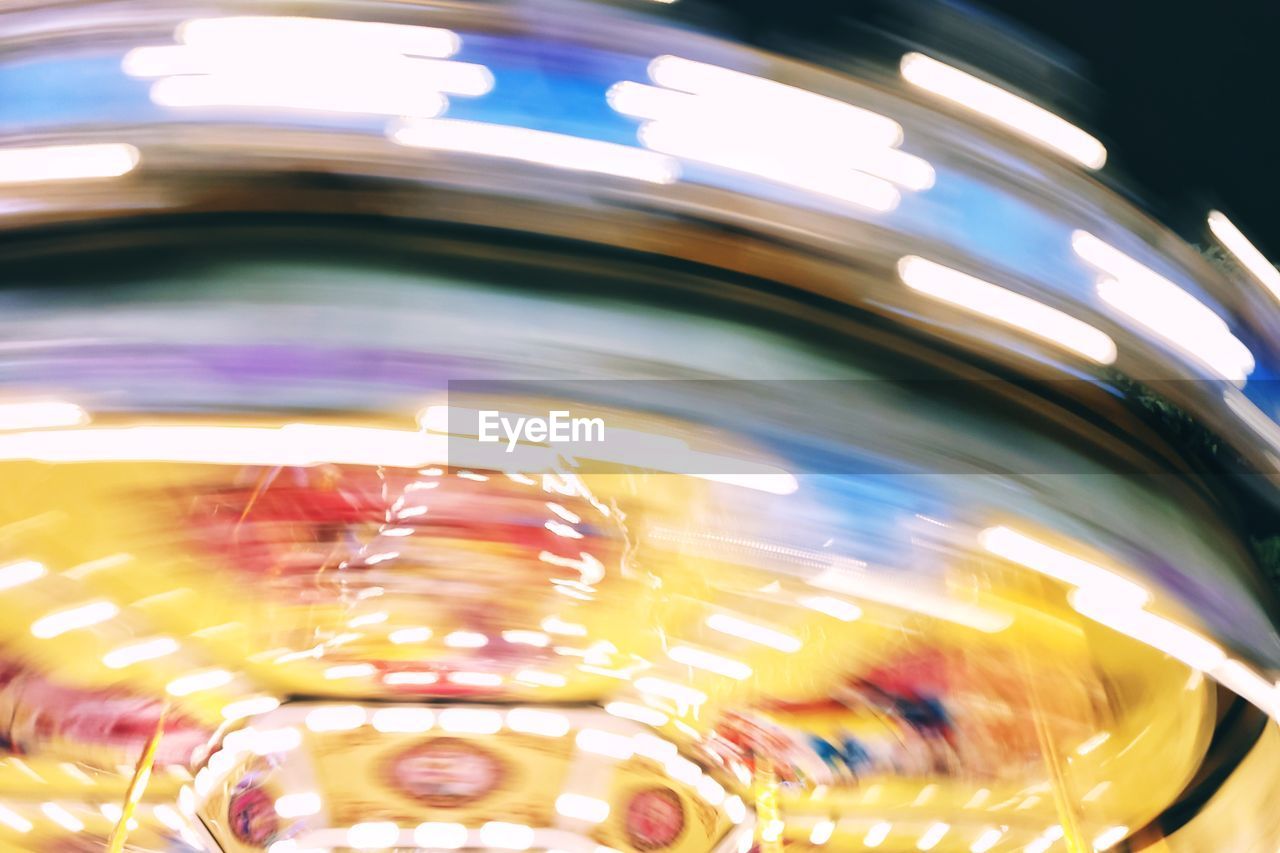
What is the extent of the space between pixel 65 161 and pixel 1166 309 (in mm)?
3901

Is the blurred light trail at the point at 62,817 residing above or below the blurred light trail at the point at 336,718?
below

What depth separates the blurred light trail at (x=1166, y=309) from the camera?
3.10 meters

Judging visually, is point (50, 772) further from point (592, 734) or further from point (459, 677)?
point (592, 734)

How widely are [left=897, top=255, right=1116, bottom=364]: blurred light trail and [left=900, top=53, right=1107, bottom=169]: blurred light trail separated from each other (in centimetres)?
58

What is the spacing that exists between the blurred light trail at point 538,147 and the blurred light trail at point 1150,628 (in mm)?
2436

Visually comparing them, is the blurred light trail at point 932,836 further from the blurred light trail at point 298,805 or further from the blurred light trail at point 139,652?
the blurred light trail at point 139,652

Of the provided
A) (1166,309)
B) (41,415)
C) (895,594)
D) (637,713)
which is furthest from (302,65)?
(637,713)

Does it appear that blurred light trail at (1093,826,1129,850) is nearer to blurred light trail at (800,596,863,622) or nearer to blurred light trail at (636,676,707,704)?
blurred light trail at (636,676,707,704)

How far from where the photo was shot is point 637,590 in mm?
4324

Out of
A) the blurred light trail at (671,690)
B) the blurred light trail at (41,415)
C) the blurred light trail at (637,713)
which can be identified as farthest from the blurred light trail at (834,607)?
the blurred light trail at (41,415)

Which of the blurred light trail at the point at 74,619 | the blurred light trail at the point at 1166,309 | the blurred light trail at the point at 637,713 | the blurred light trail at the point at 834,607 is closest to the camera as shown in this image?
the blurred light trail at the point at 1166,309

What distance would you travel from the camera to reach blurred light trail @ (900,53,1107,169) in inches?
113

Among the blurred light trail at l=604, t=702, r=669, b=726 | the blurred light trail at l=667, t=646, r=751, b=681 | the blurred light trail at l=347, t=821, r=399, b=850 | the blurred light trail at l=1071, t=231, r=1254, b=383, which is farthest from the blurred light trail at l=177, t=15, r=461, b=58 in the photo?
the blurred light trail at l=347, t=821, r=399, b=850

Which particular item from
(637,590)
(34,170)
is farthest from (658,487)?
(34,170)
